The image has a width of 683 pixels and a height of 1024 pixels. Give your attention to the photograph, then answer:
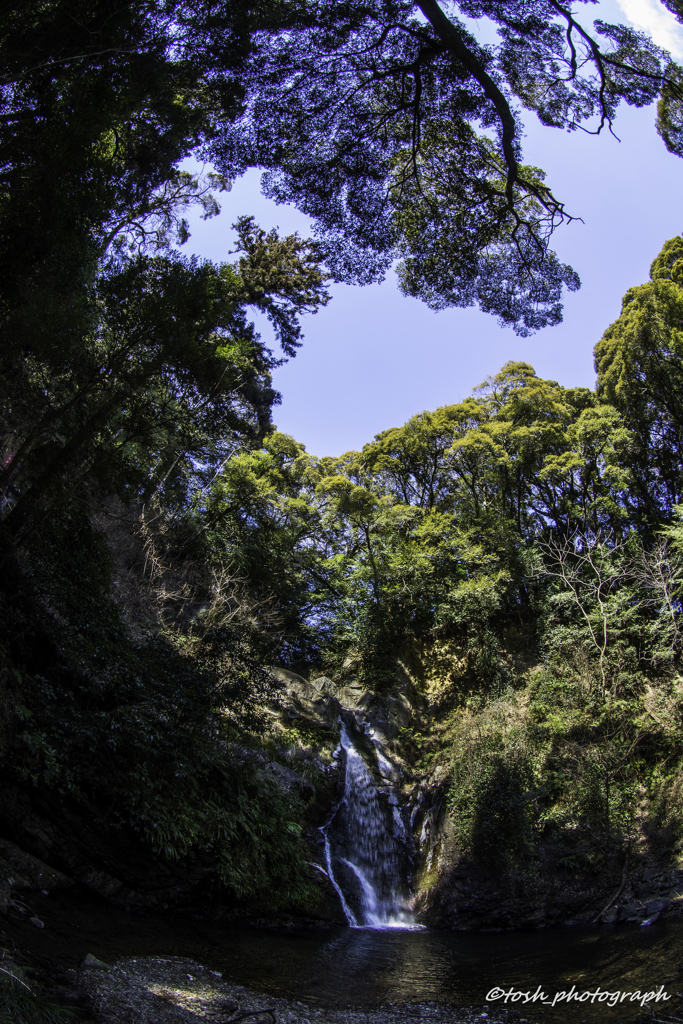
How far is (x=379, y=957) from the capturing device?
782 centimetres

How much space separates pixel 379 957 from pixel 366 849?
13.9 ft

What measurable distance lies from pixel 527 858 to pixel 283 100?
13.5 meters

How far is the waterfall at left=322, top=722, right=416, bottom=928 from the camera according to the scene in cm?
1075

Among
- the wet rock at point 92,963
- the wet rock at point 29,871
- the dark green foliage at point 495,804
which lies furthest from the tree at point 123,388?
the dark green foliage at point 495,804

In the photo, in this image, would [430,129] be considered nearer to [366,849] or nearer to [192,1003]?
[192,1003]

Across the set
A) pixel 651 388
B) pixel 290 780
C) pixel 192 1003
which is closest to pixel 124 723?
pixel 192 1003

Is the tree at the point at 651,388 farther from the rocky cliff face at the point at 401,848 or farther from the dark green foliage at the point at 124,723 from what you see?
the dark green foliage at the point at 124,723

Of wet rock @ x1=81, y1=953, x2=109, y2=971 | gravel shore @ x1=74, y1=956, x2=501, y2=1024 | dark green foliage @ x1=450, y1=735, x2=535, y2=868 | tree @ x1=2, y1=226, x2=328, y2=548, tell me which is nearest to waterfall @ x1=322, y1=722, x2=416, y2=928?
dark green foliage @ x1=450, y1=735, x2=535, y2=868

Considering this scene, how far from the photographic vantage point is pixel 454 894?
34.9 ft

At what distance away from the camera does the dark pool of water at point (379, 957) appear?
5414 mm

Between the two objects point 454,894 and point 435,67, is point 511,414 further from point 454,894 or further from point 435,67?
point 454,894

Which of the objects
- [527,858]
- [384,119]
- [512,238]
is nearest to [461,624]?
[527,858]

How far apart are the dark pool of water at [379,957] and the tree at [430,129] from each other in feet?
28.2

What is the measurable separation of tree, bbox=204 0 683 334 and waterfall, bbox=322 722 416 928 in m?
10.9
